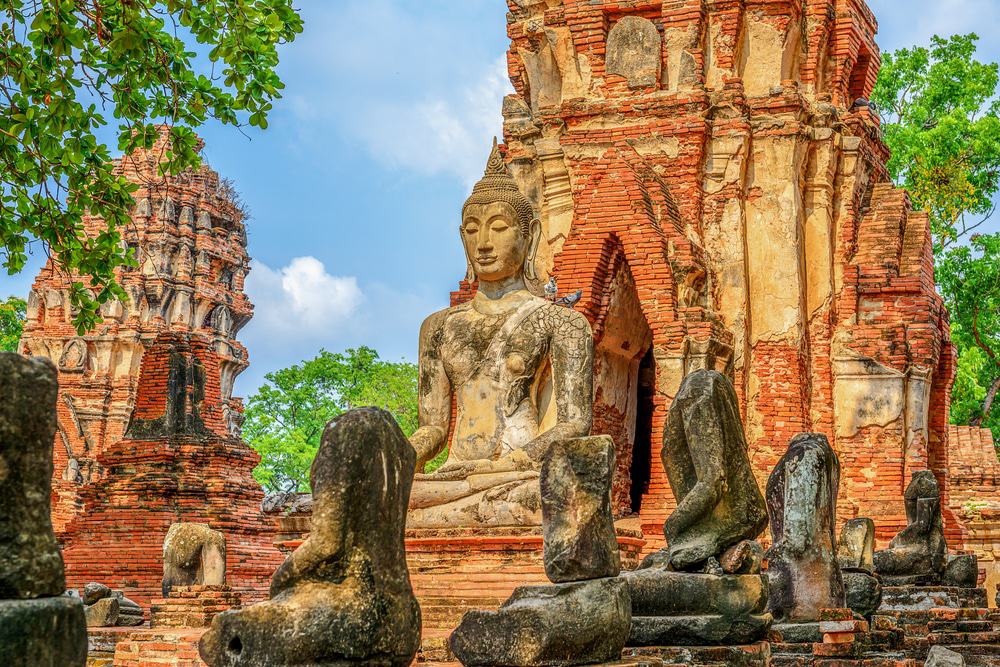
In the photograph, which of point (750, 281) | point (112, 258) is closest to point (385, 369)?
point (750, 281)

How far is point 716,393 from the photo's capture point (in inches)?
266

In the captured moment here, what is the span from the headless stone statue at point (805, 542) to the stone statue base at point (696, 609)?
1114 mm

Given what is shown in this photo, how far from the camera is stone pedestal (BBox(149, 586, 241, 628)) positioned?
11016mm

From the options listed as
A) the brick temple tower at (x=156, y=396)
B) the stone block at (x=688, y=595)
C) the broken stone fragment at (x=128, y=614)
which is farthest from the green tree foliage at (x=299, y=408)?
the stone block at (x=688, y=595)

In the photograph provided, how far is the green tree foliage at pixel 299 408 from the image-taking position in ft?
132

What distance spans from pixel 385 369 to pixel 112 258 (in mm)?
30103

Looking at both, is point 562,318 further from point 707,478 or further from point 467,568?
point 707,478

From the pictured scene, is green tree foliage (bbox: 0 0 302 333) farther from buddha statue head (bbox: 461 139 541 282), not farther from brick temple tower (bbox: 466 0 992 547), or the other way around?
brick temple tower (bbox: 466 0 992 547)

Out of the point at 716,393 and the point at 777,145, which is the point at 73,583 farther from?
the point at 716,393

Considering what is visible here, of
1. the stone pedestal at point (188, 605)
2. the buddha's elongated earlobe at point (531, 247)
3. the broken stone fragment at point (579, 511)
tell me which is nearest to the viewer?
the broken stone fragment at point (579, 511)

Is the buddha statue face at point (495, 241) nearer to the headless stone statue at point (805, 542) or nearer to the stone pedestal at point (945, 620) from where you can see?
→ the headless stone statue at point (805, 542)

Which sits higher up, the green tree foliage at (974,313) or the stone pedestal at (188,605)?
the green tree foliage at (974,313)

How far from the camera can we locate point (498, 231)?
9539mm

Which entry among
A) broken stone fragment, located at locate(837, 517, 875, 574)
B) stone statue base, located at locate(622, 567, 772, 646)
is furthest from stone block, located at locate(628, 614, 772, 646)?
broken stone fragment, located at locate(837, 517, 875, 574)
